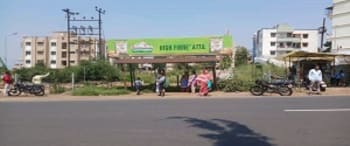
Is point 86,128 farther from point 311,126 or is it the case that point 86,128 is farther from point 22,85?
point 22,85

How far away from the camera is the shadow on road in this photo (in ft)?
33.1

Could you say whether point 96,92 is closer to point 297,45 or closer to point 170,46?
point 170,46

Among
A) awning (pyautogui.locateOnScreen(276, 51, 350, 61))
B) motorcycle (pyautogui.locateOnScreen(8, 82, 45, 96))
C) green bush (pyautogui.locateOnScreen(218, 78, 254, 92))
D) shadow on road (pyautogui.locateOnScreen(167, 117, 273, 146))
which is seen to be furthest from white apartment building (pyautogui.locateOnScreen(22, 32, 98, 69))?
shadow on road (pyautogui.locateOnScreen(167, 117, 273, 146))

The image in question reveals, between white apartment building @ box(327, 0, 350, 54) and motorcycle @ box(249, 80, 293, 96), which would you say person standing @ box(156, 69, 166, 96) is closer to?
motorcycle @ box(249, 80, 293, 96)

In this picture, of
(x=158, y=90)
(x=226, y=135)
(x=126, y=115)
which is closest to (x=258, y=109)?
(x=126, y=115)

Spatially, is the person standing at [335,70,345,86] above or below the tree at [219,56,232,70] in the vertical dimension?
below

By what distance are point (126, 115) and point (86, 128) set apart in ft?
Answer: 9.68

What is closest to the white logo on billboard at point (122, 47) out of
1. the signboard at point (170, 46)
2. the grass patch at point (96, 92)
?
the signboard at point (170, 46)

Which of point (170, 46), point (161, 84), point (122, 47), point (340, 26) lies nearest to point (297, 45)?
point (340, 26)

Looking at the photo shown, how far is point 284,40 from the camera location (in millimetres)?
124625

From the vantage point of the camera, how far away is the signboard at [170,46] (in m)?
30.8

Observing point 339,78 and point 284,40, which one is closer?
point 339,78

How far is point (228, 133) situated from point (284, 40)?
382 ft

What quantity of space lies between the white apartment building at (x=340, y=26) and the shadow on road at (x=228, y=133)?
53.6m
